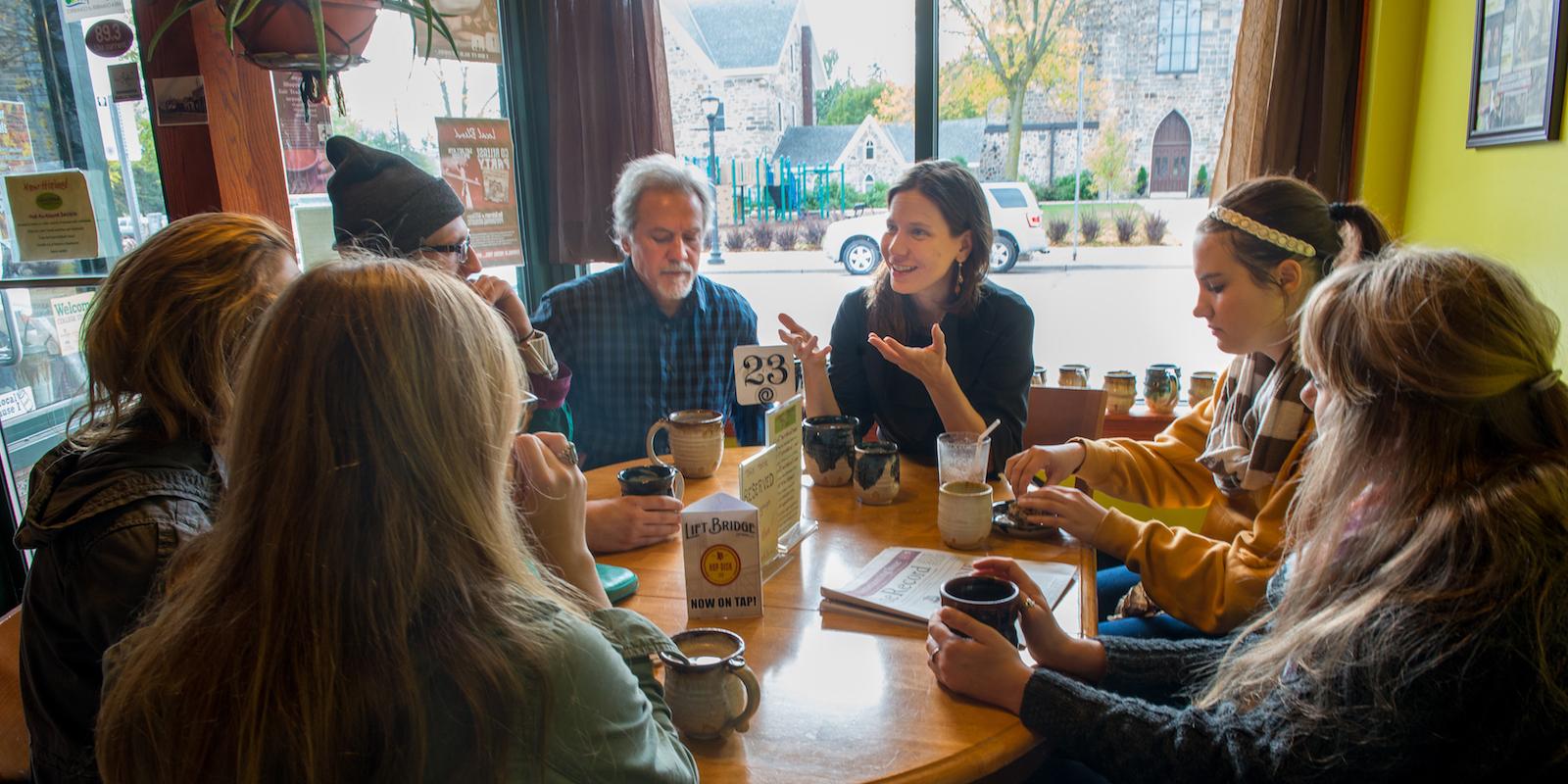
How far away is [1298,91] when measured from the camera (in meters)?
2.78

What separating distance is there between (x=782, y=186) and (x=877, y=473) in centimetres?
204

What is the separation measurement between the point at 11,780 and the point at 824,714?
1261mm

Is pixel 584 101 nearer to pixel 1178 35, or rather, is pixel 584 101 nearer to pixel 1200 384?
pixel 1178 35

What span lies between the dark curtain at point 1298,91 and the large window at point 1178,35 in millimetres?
191

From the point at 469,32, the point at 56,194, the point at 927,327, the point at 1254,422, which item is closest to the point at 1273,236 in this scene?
the point at 1254,422

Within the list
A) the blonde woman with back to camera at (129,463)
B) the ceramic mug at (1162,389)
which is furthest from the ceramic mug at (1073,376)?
the blonde woman with back to camera at (129,463)

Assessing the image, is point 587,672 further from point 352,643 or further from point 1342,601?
point 1342,601

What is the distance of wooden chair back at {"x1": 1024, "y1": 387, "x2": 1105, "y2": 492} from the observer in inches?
92.4

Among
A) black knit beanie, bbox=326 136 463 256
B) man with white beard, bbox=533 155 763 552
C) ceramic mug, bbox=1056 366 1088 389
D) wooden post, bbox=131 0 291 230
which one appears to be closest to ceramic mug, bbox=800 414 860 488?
man with white beard, bbox=533 155 763 552

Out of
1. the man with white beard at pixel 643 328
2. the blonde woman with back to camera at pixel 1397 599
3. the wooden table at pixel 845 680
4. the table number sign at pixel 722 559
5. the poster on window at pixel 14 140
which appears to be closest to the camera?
the blonde woman with back to camera at pixel 1397 599

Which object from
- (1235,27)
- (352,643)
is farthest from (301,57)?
(1235,27)

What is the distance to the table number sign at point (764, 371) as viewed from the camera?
1888 millimetres

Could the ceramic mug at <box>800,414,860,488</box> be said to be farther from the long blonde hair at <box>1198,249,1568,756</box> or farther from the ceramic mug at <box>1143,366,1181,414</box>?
the ceramic mug at <box>1143,366,1181,414</box>

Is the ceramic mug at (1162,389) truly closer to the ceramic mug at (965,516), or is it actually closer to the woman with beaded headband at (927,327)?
the woman with beaded headband at (927,327)
